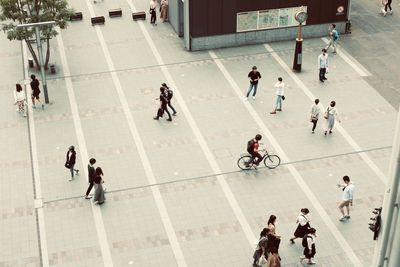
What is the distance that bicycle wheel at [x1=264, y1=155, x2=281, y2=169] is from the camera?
68.7 feet

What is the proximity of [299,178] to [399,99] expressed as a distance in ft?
25.2

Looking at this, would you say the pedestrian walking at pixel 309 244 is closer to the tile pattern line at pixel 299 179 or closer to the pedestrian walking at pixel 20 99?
the tile pattern line at pixel 299 179

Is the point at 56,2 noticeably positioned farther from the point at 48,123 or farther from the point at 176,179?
the point at 176,179

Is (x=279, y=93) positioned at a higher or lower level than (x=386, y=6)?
lower

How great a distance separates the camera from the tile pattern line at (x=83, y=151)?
17.4m

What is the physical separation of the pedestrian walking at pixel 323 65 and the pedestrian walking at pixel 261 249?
1174 cm

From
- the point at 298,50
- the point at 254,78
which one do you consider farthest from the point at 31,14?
the point at 298,50

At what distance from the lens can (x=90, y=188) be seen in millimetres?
19328

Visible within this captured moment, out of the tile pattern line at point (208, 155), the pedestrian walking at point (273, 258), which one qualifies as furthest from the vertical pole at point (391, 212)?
the tile pattern line at point (208, 155)

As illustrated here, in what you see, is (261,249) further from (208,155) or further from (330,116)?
(330,116)

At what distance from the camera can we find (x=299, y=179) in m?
20.5

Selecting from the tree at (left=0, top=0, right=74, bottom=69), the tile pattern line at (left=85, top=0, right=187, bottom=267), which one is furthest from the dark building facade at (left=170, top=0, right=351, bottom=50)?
the tree at (left=0, top=0, right=74, bottom=69)

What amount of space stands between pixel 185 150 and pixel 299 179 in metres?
4.36

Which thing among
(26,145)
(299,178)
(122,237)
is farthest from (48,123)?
(299,178)
